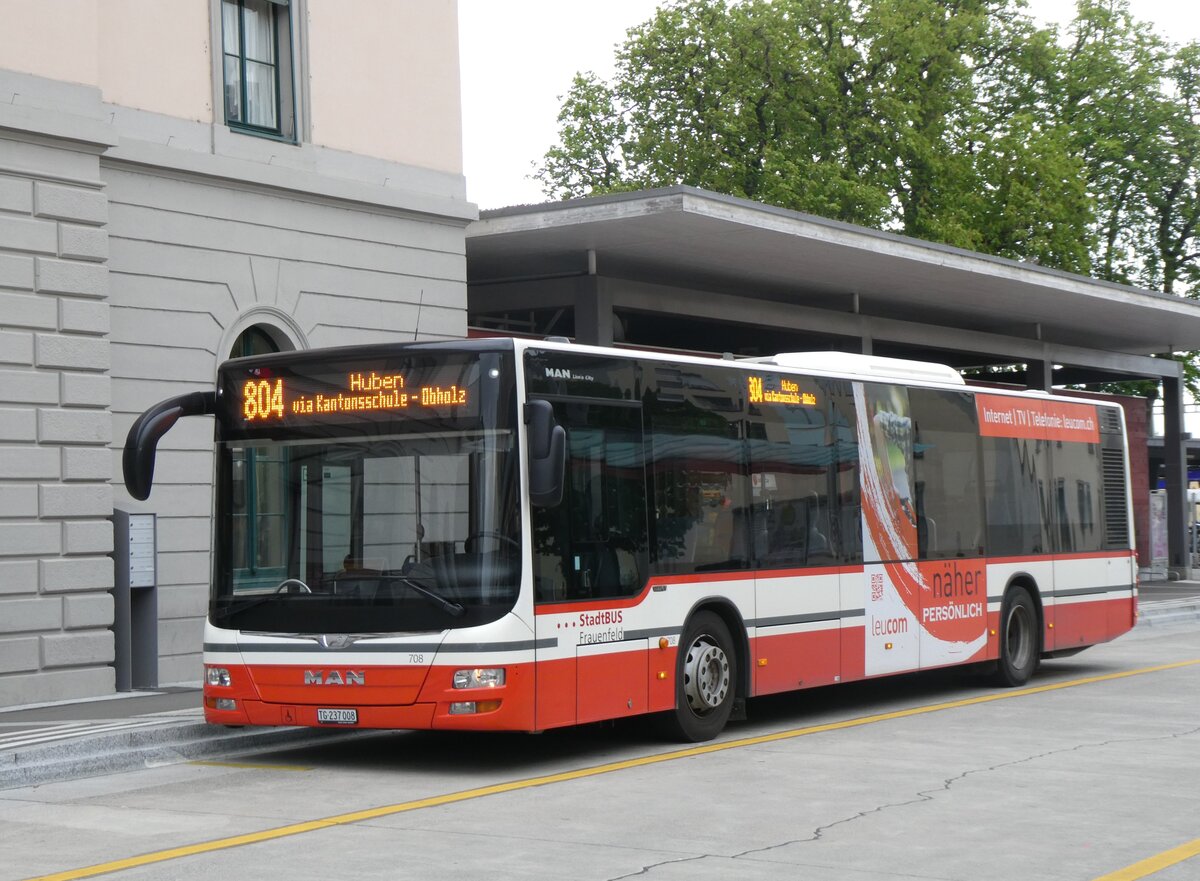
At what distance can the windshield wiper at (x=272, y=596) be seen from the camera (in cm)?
1117

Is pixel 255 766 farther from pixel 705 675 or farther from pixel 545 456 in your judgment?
pixel 705 675

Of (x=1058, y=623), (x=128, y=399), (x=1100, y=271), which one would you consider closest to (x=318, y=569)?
(x=128, y=399)

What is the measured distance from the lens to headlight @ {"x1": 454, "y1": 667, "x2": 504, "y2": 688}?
34.8ft

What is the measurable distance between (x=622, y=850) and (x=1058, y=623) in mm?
10696

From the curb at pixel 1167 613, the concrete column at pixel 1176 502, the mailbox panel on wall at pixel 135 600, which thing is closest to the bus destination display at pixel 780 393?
the mailbox panel on wall at pixel 135 600

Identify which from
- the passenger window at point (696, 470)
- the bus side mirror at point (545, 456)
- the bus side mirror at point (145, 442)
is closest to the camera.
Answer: the bus side mirror at point (545, 456)

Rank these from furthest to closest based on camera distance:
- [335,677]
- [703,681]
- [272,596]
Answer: [703,681]
[272,596]
[335,677]

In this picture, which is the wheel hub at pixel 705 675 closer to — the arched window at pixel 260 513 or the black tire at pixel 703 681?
the black tire at pixel 703 681

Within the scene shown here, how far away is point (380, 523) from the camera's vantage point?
10820mm

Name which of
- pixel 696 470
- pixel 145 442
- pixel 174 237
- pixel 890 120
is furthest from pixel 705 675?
pixel 890 120

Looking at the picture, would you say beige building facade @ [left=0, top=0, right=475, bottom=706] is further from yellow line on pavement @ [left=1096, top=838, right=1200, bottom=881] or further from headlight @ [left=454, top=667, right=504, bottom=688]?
yellow line on pavement @ [left=1096, top=838, right=1200, bottom=881]

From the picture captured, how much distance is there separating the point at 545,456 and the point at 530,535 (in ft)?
1.81

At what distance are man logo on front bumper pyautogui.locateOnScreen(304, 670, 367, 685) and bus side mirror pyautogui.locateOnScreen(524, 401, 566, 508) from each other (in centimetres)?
161

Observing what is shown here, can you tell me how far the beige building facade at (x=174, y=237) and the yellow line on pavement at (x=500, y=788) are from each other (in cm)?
584
